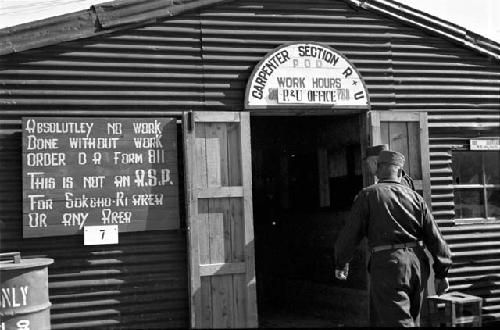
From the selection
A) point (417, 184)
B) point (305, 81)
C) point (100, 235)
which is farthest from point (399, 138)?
point (100, 235)

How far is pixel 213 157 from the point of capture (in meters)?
7.55

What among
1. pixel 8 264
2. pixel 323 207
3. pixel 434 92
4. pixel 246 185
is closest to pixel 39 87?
pixel 8 264

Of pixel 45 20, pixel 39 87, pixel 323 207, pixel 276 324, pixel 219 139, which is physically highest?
pixel 45 20

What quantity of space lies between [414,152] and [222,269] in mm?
3060

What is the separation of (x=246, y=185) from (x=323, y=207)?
2366 millimetres

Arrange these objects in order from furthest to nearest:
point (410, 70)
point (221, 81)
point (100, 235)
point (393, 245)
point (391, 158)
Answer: point (410, 70) < point (221, 81) < point (100, 235) < point (391, 158) < point (393, 245)

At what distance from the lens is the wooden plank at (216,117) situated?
7449 mm

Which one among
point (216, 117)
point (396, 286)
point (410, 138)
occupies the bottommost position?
point (396, 286)

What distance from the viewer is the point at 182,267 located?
7.46 m

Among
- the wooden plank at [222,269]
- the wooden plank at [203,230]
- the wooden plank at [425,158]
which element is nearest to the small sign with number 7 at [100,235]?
the wooden plank at [203,230]

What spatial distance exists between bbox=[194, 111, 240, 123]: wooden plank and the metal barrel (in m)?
2.41

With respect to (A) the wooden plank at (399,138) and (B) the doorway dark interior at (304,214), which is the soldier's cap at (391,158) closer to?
(A) the wooden plank at (399,138)

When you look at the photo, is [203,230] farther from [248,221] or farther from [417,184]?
[417,184]

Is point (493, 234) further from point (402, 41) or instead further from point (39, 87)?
point (39, 87)
